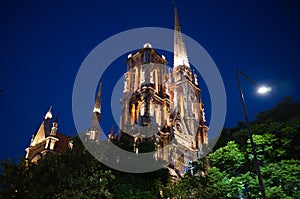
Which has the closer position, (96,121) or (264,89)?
(264,89)

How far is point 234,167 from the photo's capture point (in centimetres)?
1858

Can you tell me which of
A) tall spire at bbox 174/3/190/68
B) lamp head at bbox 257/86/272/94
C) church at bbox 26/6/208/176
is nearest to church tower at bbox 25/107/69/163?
church at bbox 26/6/208/176

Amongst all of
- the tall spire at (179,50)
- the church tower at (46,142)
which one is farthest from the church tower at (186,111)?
the church tower at (46,142)

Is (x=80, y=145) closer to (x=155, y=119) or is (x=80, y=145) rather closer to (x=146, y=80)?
(x=155, y=119)

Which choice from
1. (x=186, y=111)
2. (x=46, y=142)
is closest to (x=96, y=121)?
(x=46, y=142)

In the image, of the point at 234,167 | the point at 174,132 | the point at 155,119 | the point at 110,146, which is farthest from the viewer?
the point at 174,132

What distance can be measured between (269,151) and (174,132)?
3716 cm

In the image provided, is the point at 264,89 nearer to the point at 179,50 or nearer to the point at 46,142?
the point at 46,142

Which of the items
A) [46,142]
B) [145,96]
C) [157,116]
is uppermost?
[145,96]

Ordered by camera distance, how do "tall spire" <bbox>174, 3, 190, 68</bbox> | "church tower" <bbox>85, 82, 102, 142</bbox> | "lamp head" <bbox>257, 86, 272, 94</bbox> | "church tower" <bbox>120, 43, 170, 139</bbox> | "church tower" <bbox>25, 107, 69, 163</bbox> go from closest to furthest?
"lamp head" <bbox>257, 86, 272, 94</bbox>
"church tower" <bbox>120, 43, 170, 139</bbox>
"church tower" <bbox>25, 107, 69, 163</bbox>
"church tower" <bbox>85, 82, 102, 142</bbox>
"tall spire" <bbox>174, 3, 190, 68</bbox>

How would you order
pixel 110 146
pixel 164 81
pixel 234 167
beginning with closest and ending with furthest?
pixel 234 167
pixel 110 146
pixel 164 81

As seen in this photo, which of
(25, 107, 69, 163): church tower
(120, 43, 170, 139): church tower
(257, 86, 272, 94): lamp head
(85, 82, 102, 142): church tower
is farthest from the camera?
(85, 82, 102, 142): church tower

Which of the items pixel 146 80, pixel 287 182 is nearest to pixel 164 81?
pixel 146 80

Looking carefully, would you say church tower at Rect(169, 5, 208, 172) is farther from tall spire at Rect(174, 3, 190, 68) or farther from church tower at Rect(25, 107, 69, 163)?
church tower at Rect(25, 107, 69, 163)
